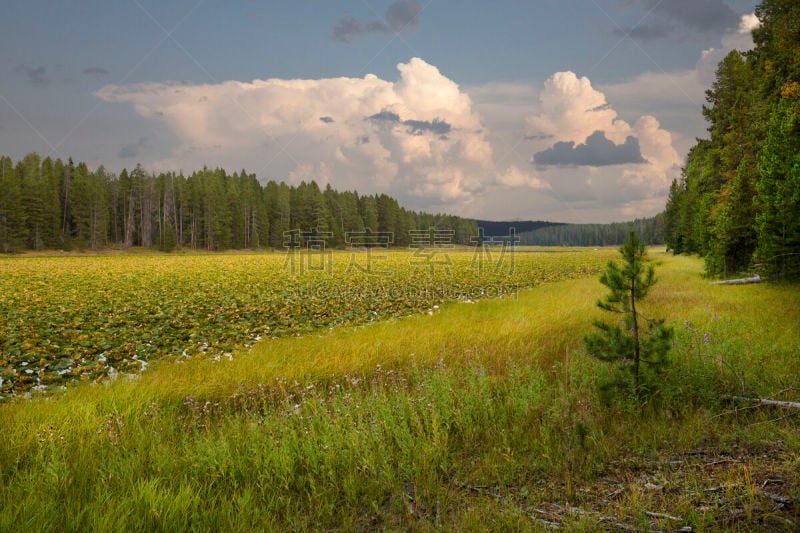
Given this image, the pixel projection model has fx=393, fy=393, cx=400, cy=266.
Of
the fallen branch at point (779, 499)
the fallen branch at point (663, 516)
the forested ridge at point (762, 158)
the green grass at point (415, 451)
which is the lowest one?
the green grass at point (415, 451)

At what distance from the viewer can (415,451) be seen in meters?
4.45

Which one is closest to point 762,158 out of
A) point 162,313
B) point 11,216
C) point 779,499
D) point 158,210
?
point 779,499

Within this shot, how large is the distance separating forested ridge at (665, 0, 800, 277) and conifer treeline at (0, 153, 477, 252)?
7577cm

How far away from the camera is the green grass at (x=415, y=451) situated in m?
3.37

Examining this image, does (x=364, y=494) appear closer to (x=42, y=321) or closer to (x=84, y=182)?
(x=42, y=321)

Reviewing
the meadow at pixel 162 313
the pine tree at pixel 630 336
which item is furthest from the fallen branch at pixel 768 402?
the meadow at pixel 162 313

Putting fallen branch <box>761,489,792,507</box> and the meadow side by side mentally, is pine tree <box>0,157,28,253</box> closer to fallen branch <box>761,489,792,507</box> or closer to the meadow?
the meadow

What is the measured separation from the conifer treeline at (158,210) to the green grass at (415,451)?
75.5m

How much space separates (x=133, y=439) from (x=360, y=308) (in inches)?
386

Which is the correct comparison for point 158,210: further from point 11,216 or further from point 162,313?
point 162,313

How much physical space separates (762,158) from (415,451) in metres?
19.7

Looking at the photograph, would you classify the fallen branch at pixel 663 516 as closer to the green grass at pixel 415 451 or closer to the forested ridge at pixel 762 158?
the green grass at pixel 415 451

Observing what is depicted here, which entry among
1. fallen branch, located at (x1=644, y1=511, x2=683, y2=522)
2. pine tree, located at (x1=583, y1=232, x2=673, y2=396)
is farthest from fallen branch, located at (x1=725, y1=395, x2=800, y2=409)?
fallen branch, located at (x1=644, y1=511, x2=683, y2=522)

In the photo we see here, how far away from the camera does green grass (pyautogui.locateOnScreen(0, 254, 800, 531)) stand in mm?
3373
